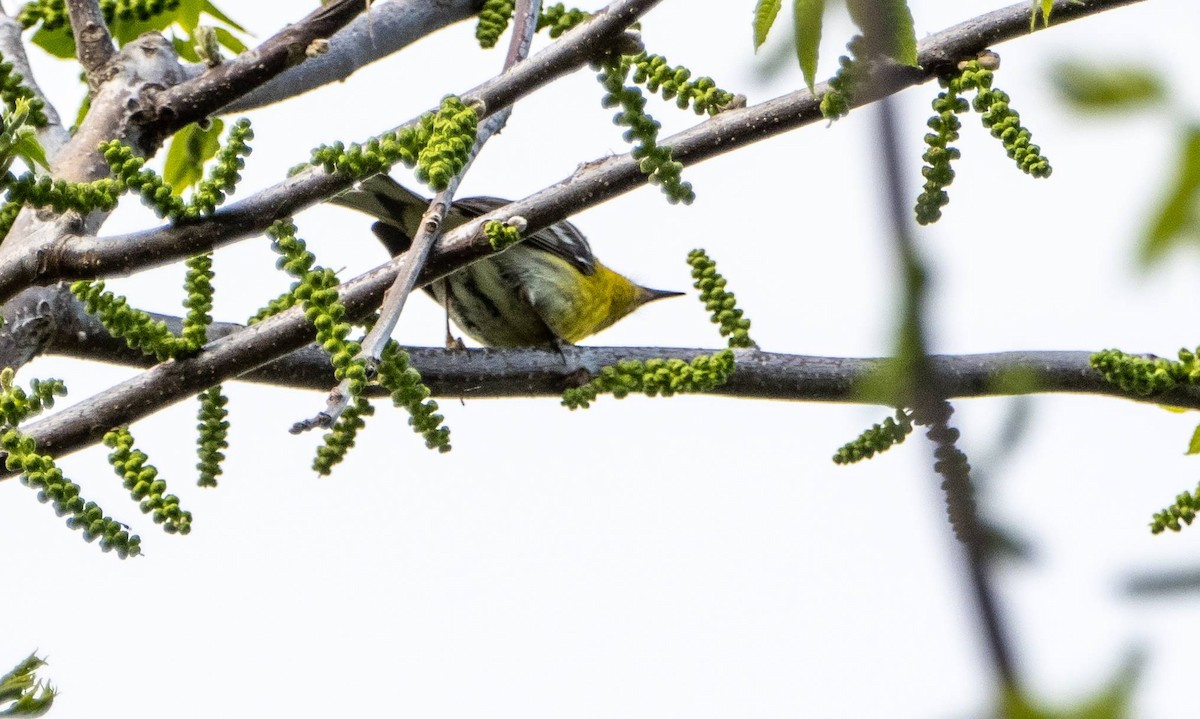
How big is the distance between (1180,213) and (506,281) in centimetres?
518

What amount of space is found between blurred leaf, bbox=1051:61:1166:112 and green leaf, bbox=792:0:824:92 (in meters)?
0.23

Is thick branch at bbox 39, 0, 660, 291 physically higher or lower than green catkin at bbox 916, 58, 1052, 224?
lower

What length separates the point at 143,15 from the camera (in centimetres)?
394

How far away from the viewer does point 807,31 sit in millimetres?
1298

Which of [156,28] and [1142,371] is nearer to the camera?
[1142,371]

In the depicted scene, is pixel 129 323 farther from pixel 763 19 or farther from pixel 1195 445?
pixel 1195 445

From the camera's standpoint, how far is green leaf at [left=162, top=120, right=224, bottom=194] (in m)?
4.07

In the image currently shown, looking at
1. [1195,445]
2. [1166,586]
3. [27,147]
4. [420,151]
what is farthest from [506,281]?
[1166,586]

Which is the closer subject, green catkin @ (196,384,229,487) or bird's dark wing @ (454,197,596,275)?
green catkin @ (196,384,229,487)

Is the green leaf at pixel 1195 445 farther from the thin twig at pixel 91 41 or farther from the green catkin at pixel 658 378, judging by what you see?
the thin twig at pixel 91 41

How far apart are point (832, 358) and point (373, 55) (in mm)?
1774

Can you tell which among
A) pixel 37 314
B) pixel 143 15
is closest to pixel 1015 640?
pixel 37 314

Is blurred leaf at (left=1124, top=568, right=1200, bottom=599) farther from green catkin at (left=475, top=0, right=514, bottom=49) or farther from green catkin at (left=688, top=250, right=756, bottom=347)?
green catkin at (left=475, top=0, right=514, bottom=49)

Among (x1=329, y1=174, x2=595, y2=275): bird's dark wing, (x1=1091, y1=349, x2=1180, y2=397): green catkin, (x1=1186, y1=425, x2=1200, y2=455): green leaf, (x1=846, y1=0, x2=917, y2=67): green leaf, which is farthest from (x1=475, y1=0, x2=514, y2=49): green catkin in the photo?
(x1=846, y1=0, x2=917, y2=67): green leaf
